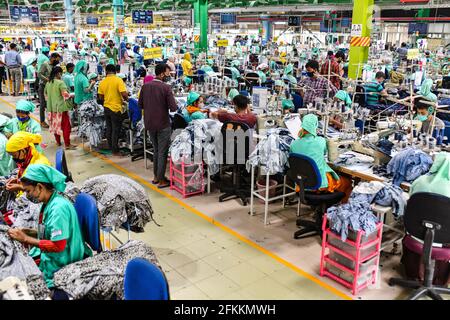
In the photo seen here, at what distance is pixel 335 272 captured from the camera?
407 centimetres

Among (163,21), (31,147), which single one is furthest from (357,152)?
(163,21)

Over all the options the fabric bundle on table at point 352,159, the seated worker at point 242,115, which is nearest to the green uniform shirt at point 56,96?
the seated worker at point 242,115

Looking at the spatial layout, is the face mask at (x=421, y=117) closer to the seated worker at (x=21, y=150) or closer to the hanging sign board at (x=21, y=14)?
the seated worker at (x=21, y=150)

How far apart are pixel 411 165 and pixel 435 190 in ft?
2.10

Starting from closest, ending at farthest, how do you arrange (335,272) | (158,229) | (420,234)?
1. (420,234)
2. (335,272)
3. (158,229)

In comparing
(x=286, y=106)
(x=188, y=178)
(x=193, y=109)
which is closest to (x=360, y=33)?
(x=286, y=106)

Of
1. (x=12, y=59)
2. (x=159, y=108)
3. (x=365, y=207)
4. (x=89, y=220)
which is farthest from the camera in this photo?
(x=12, y=59)

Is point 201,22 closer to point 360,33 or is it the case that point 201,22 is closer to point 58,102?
point 360,33

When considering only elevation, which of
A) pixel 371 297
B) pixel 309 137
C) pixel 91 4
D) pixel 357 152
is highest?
pixel 91 4

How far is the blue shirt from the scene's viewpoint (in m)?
12.8

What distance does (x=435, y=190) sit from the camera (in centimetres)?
353

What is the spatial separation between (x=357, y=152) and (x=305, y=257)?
148cm
